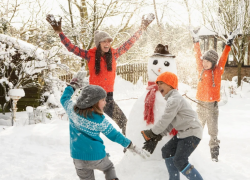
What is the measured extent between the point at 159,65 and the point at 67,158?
6.85 feet

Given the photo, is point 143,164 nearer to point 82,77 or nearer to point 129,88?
point 82,77

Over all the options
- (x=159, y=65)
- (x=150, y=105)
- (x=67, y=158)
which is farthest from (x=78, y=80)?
(x=67, y=158)

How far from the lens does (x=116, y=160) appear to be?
13.1 feet

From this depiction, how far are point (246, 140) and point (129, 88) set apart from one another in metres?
9.54

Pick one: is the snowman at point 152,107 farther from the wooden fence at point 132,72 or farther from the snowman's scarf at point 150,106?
the wooden fence at point 132,72

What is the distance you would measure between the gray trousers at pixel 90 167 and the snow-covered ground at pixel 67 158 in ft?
2.41

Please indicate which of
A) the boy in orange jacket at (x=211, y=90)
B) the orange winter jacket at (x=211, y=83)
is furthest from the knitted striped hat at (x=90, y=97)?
Answer: the orange winter jacket at (x=211, y=83)

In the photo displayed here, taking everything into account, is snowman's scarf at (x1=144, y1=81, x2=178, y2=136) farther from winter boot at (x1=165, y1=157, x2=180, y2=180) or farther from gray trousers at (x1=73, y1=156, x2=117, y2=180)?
gray trousers at (x1=73, y1=156, x2=117, y2=180)

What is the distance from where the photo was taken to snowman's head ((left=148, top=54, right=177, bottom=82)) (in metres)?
3.51

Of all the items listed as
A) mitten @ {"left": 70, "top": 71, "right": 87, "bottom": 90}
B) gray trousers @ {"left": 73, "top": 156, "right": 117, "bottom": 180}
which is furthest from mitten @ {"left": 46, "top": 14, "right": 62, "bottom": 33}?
gray trousers @ {"left": 73, "top": 156, "right": 117, "bottom": 180}

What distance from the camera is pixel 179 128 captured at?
274cm

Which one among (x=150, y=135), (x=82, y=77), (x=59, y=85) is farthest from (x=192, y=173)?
(x=59, y=85)

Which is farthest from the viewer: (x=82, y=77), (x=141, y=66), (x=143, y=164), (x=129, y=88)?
(x=141, y=66)

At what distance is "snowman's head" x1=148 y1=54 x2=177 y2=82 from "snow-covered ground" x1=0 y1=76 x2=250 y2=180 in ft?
1.74
